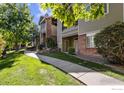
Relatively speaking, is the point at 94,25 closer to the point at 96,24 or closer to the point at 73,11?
the point at 96,24

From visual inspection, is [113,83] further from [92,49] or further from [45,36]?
[92,49]

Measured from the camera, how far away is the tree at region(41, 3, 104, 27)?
10.2m

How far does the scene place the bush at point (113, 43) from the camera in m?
11.9

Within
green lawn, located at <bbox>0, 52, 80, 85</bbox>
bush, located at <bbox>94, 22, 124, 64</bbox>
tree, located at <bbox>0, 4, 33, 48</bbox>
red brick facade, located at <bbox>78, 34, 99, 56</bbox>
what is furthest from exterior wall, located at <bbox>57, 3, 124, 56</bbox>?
green lawn, located at <bbox>0, 52, 80, 85</bbox>

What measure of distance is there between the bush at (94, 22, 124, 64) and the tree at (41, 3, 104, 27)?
5.58ft

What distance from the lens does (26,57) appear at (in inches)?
490

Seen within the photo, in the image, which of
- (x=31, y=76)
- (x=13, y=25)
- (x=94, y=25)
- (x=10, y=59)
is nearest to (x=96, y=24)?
(x=94, y=25)

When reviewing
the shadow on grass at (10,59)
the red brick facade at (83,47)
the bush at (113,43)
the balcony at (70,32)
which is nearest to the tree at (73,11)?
the bush at (113,43)

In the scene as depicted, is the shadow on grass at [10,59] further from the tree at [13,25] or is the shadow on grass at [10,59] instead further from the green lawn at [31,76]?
the green lawn at [31,76]

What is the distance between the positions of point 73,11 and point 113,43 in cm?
283

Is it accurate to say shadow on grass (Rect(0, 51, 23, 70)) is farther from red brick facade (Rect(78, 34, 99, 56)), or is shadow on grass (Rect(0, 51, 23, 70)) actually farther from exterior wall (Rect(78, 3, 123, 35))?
red brick facade (Rect(78, 34, 99, 56))

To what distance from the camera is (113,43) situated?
12195mm
